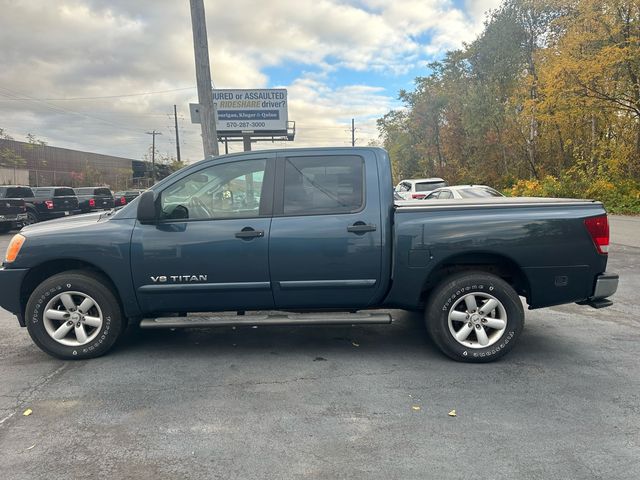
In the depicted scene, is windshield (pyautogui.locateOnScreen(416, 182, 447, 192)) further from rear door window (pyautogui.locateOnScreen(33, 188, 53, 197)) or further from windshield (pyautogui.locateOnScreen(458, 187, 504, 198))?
rear door window (pyautogui.locateOnScreen(33, 188, 53, 197))

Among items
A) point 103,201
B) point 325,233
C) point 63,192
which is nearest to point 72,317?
point 325,233

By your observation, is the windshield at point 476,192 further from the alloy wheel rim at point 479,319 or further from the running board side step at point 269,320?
the running board side step at point 269,320

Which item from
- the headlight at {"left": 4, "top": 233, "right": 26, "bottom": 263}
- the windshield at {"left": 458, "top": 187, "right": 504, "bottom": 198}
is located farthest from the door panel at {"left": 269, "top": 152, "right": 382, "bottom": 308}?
the windshield at {"left": 458, "top": 187, "right": 504, "bottom": 198}

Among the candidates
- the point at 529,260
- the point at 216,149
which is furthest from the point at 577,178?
the point at 529,260

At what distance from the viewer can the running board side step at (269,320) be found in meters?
3.86

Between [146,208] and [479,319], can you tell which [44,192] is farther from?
[479,319]

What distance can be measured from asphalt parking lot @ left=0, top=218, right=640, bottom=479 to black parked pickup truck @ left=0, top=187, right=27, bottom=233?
11662 mm

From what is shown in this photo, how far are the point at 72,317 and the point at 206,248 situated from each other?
4.67 ft

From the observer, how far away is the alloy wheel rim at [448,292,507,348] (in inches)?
151

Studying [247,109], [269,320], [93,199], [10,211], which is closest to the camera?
[269,320]

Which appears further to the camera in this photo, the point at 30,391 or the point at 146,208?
the point at 146,208

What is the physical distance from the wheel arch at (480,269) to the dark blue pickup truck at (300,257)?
0.03 meters

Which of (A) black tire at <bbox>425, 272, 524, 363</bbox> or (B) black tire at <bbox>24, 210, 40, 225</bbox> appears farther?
(B) black tire at <bbox>24, 210, 40, 225</bbox>

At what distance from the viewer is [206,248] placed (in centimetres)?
380
